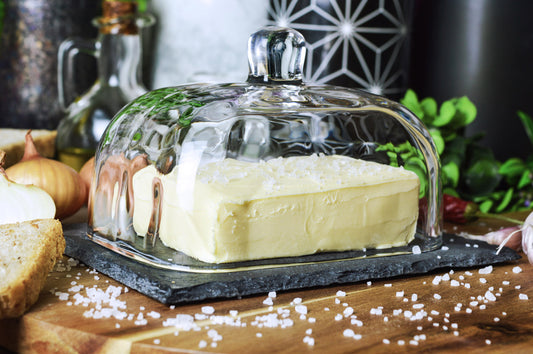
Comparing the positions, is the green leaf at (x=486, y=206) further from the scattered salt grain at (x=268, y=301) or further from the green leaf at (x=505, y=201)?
the scattered salt grain at (x=268, y=301)

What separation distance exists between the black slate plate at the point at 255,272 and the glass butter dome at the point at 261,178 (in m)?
0.02

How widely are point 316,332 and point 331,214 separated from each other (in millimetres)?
239

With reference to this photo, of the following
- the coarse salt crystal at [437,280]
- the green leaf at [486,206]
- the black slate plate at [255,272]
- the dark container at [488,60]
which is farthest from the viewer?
the dark container at [488,60]

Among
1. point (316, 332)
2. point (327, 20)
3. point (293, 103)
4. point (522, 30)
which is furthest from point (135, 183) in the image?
point (522, 30)

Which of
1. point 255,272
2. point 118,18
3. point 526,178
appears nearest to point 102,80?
point 118,18

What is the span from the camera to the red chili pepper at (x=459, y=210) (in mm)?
1278

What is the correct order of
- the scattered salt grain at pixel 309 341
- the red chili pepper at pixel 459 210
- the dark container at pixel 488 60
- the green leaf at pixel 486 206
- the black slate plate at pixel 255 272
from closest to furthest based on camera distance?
the scattered salt grain at pixel 309 341, the black slate plate at pixel 255 272, the red chili pepper at pixel 459 210, the green leaf at pixel 486 206, the dark container at pixel 488 60

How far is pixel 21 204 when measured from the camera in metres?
0.97

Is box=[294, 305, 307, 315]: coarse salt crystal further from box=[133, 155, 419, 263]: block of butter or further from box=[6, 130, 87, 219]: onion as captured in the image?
box=[6, 130, 87, 219]: onion

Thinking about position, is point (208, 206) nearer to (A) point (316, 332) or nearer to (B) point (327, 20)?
(A) point (316, 332)

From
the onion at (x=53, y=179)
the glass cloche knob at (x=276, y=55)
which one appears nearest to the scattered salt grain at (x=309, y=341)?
the glass cloche knob at (x=276, y=55)

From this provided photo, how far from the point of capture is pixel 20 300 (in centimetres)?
71

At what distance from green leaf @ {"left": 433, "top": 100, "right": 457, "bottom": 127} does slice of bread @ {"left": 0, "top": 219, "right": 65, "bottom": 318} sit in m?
0.91

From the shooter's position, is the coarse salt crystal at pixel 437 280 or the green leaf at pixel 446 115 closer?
the coarse salt crystal at pixel 437 280
